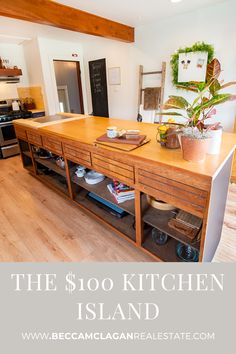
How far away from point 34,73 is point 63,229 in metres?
3.77

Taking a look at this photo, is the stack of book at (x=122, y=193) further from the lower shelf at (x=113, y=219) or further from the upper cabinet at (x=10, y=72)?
the upper cabinet at (x=10, y=72)

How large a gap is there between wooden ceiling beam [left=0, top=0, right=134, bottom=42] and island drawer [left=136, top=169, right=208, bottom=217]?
2.24 meters

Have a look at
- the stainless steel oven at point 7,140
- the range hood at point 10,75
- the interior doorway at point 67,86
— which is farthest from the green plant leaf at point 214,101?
the interior doorway at point 67,86

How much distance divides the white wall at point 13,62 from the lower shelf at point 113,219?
361 centimetres

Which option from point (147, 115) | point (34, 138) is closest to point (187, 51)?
point (147, 115)

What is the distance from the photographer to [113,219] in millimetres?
1852

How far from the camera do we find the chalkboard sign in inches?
183

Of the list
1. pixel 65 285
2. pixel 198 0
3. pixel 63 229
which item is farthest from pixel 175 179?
pixel 198 0

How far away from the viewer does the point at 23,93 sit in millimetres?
4676

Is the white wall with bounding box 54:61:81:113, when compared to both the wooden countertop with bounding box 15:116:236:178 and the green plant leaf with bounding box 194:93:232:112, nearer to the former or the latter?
the wooden countertop with bounding box 15:116:236:178

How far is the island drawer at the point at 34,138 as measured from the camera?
2404 millimetres

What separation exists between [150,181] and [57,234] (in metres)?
1.14

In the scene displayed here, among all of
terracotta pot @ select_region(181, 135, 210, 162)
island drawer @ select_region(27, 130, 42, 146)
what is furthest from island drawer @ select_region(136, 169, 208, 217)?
island drawer @ select_region(27, 130, 42, 146)

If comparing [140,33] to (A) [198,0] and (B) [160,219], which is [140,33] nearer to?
(A) [198,0]
